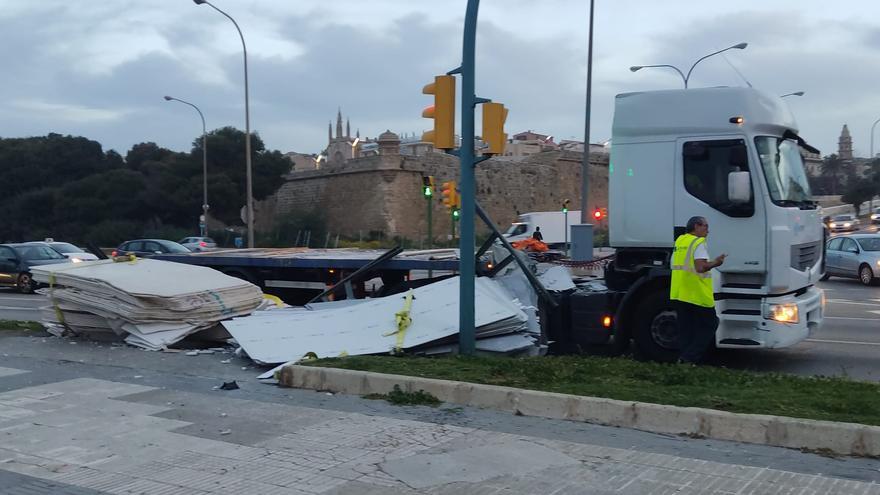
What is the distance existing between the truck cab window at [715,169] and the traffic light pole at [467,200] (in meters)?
2.47

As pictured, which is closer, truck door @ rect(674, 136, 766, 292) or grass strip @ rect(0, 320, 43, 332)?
truck door @ rect(674, 136, 766, 292)

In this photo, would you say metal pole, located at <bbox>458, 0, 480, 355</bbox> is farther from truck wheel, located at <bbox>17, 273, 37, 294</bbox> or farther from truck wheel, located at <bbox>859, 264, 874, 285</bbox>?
truck wheel, located at <bbox>17, 273, 37, 294</bbox>

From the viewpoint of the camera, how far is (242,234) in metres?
59.0

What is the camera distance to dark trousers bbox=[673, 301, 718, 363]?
351 inches

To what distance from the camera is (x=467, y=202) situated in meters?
9.55

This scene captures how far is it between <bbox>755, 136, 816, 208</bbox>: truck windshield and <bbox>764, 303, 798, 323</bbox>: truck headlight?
112cm

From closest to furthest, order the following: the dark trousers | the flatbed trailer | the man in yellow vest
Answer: the man in yellow vest < the dark trousers < the flatbed trailer

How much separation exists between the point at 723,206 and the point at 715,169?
0.45m

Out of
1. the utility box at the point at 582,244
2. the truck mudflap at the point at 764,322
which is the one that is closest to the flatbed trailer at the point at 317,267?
the utility box at the point at 582,244

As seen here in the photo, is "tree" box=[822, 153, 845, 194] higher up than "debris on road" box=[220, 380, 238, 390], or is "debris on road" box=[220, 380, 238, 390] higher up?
"tree" box=[822, 153, 845, 194]

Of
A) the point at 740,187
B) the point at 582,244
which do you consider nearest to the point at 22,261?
the point at 582,244

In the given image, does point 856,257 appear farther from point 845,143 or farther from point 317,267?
point 845,143

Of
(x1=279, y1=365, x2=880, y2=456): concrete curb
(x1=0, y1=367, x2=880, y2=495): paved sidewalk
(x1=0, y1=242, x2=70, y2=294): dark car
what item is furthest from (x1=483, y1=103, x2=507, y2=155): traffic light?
(x1=0, y1=242, x2=70, y2=294): dark car

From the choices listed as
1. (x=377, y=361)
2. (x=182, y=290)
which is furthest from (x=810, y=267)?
(x=182, y=290)
